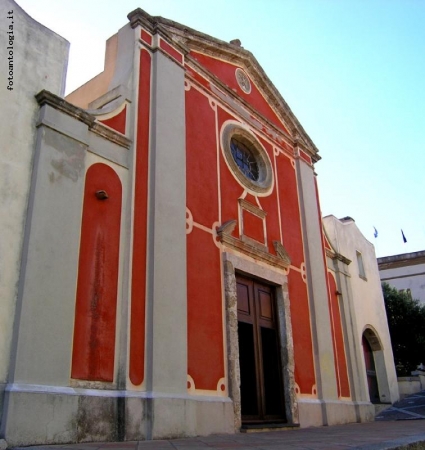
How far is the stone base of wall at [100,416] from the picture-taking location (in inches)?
188

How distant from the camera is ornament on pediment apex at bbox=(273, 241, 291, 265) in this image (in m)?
10.2

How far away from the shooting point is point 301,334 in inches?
400


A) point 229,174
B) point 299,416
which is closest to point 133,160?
point 229,174

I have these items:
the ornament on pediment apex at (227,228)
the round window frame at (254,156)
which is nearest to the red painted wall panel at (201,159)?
the ornament on pediment apex at (227,228)

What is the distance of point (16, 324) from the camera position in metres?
5.11

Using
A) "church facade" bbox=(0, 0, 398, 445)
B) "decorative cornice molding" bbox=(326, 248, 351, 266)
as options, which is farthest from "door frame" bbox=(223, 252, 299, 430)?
"decorative cornice molding" bbox=(326, 248, 351, 266)

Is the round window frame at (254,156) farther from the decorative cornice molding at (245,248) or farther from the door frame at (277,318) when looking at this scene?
the door frame at (277,318)

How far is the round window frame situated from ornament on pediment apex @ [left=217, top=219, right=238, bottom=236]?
121cm

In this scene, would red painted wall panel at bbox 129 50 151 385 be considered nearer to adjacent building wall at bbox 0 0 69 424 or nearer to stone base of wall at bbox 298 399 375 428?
adjacent building wall at bbox 0 0 69 424

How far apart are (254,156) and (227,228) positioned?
2.96 m

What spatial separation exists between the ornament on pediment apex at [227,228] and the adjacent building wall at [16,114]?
11.3 ft

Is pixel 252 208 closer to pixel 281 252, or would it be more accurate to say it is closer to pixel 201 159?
pixel 281 252

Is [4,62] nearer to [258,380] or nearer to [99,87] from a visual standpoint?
[99,87]

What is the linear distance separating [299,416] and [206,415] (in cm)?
284
